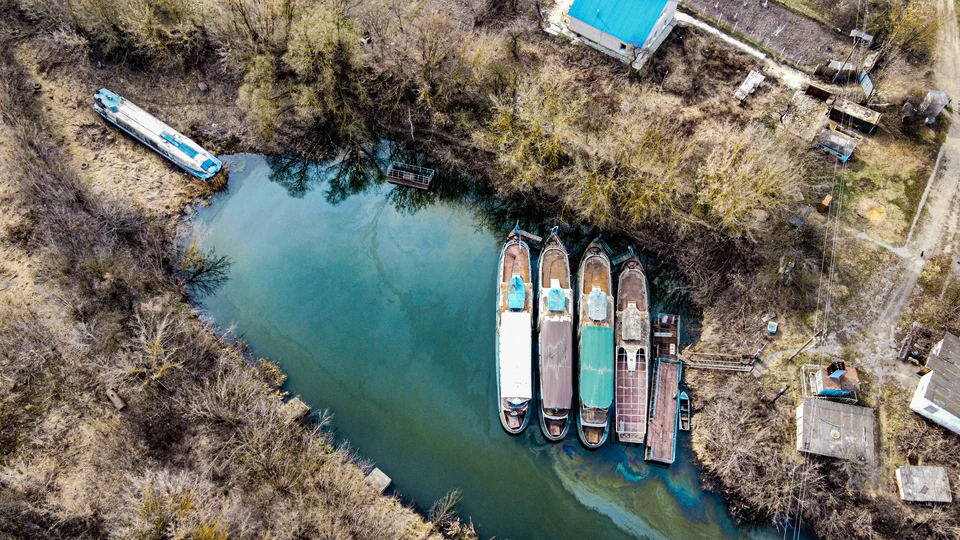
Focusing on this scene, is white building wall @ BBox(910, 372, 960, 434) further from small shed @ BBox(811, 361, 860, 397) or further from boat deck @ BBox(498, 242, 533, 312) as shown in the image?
boat deck @ BBox(498, 242, 533, 312)

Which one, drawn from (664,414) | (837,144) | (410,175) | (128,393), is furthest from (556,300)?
(128,393)

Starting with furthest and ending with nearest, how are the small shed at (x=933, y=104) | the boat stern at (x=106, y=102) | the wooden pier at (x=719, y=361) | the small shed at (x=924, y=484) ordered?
the boat stern at (x=106, y=102) < the small shed at (x=933, y=104) < the wooden pier at (x=719, y=361) < the small shed at (x=924, y=484)

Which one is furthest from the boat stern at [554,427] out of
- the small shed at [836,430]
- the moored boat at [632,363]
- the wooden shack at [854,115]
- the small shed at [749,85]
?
the wooden shack at [854,115]

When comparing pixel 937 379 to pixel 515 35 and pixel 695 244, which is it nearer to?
pixel 695 244

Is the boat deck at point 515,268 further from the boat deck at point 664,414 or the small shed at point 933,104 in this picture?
the small shed at point 933,104

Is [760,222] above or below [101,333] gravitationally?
above

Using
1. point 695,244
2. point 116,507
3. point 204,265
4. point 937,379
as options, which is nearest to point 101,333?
point 204,265

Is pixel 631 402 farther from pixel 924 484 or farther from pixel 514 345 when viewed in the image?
pixel 924 484
